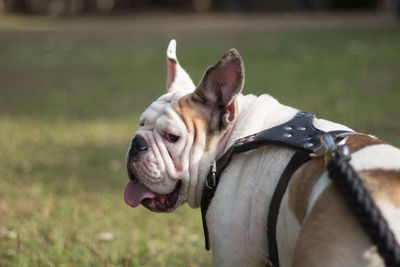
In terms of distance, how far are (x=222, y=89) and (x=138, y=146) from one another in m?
0.47

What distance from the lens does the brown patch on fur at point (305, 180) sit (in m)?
1.92

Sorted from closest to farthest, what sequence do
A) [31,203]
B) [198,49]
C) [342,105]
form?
[31,203]
[342,105]
[198,49]

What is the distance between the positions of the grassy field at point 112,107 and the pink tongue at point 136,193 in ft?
2.48

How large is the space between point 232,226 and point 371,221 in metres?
0.71

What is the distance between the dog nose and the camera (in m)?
2.49

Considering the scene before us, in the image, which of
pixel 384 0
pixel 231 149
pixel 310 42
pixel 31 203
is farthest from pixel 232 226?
pixel 384 0

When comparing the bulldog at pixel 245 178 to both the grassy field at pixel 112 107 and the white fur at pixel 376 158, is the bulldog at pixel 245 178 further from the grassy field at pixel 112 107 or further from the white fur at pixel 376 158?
the grassy field at pixel 112 107

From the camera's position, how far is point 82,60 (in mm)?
13258

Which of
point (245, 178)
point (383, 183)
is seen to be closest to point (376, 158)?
point (383, 183)

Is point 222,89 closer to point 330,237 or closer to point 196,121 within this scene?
point 196,121

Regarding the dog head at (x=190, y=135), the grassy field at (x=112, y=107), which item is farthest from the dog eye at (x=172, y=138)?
the grassy field at (x=112, y=107)

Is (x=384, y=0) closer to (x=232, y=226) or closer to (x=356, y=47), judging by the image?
(x=356, y=47)

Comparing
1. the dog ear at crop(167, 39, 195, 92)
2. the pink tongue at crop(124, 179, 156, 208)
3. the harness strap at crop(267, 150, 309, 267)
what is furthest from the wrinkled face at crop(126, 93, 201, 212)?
the harness strap at crop(267, 150, 309, 267)

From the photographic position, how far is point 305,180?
197cm
